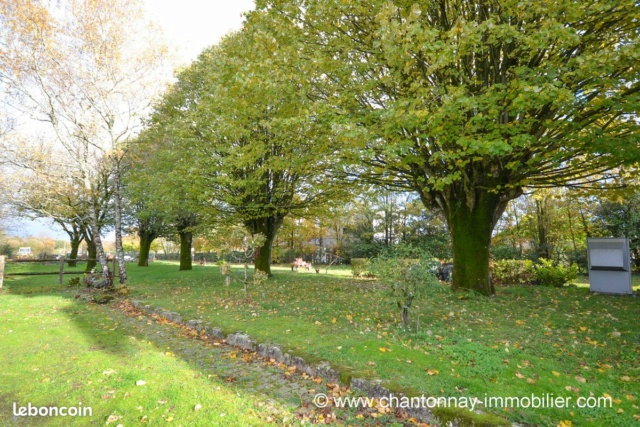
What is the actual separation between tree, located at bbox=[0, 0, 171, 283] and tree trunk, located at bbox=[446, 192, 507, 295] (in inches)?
479

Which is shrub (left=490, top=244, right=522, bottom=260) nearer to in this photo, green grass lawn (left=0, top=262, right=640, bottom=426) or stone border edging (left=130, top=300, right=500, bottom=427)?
green grass lawn (left=0, top=262, right=640, bottom=426)

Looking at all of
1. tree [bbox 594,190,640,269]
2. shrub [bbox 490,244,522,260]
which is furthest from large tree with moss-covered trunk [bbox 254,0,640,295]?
tree [bbox 594,190,640,269]

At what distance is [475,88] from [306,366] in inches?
298

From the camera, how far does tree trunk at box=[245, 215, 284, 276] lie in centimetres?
1516

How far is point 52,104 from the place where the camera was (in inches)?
488

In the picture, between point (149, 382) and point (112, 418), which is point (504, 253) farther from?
point (112, 418)

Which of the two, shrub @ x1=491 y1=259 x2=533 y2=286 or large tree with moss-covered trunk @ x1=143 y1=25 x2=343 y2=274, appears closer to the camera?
large tree with moss-covered trunk @ x1=143 y1=25 x2=343 y2=274

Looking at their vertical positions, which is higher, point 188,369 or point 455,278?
point 455,278

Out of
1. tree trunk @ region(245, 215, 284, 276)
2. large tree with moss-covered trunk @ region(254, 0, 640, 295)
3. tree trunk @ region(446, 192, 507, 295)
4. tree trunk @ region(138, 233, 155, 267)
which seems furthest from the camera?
tree trunk @ region(138, 233, 155, 267)

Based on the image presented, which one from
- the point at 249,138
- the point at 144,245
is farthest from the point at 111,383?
the point at 144,245

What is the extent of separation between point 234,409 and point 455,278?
23.8ft

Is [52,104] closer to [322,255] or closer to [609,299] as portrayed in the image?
[609,299]

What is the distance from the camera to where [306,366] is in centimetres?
469

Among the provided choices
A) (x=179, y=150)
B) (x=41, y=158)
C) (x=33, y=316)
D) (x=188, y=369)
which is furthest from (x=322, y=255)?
(x=188, y=369)
